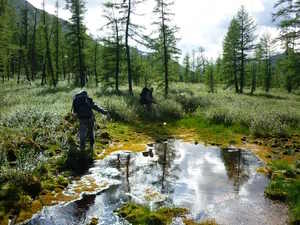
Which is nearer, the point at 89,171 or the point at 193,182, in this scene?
the point at 193,182

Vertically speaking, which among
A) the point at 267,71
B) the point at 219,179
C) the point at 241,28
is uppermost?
the point at 241,28

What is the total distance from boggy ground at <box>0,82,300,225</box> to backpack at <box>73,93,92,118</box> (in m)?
1.11

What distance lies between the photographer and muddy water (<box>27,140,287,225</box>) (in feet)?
20.6

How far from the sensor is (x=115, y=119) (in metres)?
17.1

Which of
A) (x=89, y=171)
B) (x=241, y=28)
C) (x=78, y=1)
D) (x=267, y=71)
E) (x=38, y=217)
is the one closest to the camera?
(x=38, y=217)

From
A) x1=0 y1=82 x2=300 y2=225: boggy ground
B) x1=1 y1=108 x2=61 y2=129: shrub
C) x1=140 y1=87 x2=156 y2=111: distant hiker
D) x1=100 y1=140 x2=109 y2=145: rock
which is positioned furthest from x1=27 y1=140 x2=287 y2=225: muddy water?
x1=140 y1=87 x2=156 y2=111: distant hiker

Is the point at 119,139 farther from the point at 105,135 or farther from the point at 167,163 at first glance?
the point at 167,163

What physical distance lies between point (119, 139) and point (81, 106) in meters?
3.40

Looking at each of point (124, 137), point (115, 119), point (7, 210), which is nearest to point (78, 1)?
point (115, 119)

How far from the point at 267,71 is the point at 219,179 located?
52639 mm

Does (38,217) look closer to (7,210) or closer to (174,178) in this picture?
(7,210)

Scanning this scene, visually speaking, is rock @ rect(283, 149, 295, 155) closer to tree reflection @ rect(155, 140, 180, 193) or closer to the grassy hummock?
tree reflection @ rect(155, 140, 180, 193)

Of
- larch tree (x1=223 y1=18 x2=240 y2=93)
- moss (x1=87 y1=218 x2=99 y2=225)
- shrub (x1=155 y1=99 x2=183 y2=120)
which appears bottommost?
moss (x1=87 y1=218 x2=99 y2=225)

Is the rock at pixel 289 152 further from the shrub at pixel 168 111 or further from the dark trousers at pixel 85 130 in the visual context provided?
the shrub at pixel 168 111
